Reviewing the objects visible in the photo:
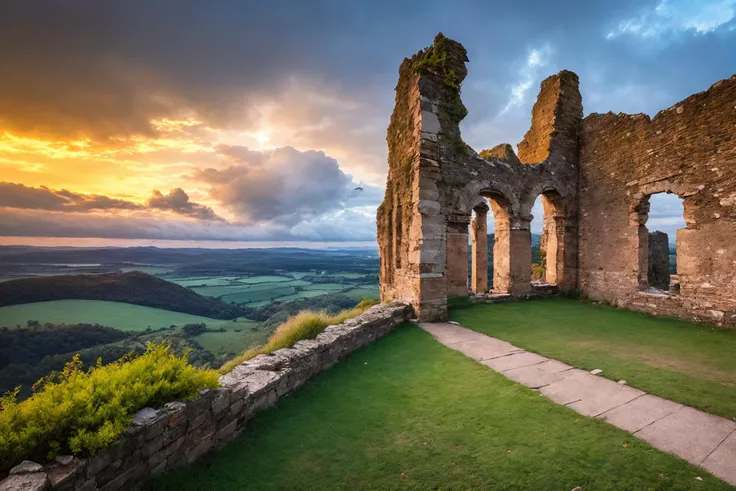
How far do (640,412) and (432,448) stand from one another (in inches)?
105

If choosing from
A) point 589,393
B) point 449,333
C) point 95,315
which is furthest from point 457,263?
point 95,315

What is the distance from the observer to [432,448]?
133 inches

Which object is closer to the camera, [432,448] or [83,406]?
[83,406]

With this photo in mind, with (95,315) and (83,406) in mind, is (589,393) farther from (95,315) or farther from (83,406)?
(95,315)

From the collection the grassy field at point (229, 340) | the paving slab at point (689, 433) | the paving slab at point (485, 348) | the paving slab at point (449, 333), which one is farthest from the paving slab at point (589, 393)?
the grassy field at point (229, 340)

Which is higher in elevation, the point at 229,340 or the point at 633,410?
the point at 633,410

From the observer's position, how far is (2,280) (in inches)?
1058

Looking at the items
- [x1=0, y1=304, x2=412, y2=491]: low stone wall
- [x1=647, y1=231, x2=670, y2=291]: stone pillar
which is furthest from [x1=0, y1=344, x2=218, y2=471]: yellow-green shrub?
[x1=647, y1=231, x2=670, y2=291]: stone pillar

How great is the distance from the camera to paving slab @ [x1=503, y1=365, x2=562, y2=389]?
4727 millimetres

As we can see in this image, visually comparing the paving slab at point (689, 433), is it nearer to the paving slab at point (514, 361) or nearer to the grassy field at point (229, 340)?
the paving slab at point (514, 361)

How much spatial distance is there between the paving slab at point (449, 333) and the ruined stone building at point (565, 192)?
1.76 ft

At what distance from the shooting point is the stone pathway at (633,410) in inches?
121

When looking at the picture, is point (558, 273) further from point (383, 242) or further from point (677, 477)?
point (677, 477)

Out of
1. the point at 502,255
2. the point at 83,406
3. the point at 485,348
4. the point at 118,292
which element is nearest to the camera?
the point at 83,406
